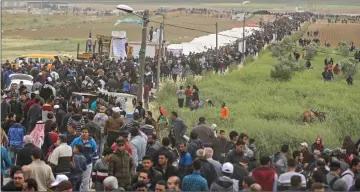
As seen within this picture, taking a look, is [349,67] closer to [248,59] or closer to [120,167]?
[248,59]

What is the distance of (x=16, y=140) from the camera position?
13258 mm

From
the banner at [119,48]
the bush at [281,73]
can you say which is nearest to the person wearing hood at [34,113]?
the bush at [281,73]

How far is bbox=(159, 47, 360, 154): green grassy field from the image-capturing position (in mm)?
20281

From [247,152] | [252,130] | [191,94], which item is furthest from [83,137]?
[191,94]

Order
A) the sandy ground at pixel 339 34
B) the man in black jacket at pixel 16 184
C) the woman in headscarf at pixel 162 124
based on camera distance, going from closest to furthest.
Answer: the man in black jacket at pixel 16 184 < the woman in headscarf at pixel 162 124 < the sandy ground at pixel 339 34

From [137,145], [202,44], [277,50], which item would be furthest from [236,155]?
[277,50]

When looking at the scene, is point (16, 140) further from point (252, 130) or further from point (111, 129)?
point (252, 130)

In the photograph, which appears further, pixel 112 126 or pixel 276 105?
pixel 276 105

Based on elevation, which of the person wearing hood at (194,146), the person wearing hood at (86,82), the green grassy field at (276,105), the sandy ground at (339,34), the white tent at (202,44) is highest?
the person wearing hood at (194,146)

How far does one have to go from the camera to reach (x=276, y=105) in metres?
26.2

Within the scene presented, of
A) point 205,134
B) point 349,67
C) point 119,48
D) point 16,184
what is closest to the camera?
point 16,184

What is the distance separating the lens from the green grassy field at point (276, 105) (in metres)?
20.3

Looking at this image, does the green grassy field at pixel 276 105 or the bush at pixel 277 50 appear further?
the bush at pixel 277 50

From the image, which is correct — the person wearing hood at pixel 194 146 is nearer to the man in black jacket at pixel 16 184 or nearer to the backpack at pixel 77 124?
the backpack at pixel 77 124
